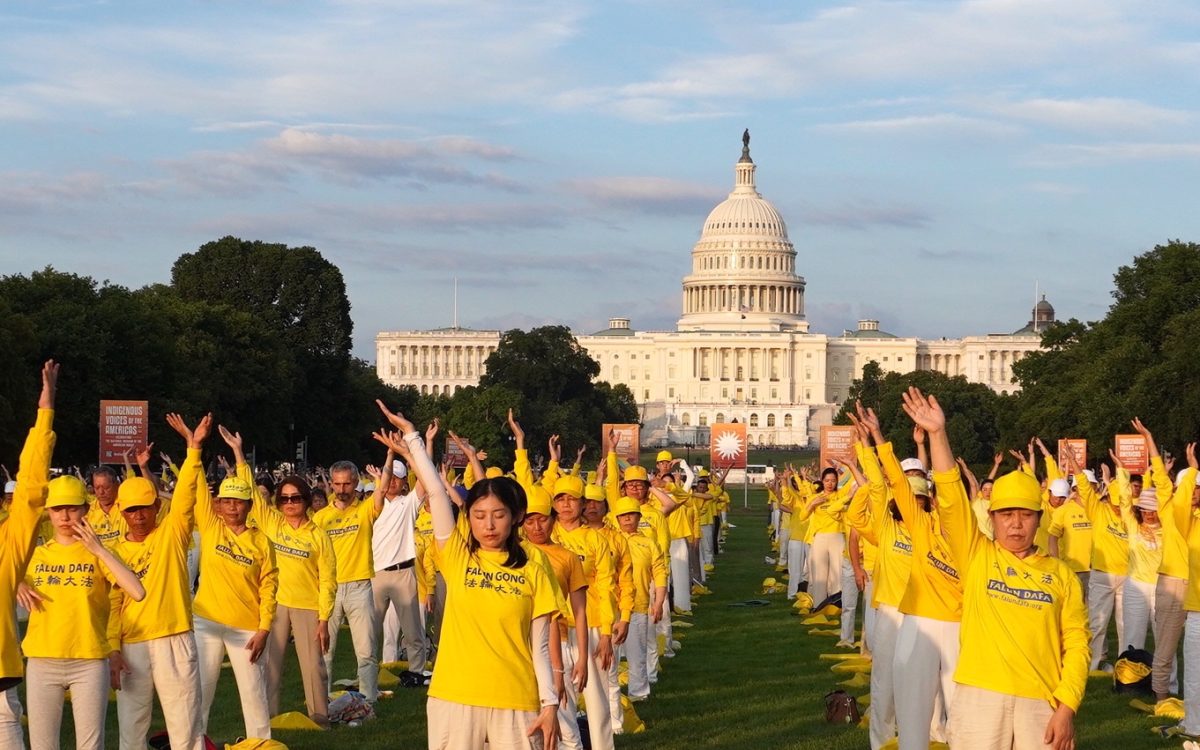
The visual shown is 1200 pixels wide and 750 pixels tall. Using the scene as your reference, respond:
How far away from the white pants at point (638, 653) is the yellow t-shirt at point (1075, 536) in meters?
4.20

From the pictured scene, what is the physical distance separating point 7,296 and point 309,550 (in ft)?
133

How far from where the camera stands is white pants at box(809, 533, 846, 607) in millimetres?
22281

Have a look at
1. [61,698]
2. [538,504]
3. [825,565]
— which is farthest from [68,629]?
[825,565]

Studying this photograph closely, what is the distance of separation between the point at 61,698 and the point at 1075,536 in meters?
10.3

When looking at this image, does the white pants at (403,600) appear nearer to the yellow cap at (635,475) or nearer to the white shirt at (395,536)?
the white shirt at (395,536)

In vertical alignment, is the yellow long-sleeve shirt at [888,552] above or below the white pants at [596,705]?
above

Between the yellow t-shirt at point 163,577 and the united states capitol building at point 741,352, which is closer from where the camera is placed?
the yellow t-shirt at point 163,577

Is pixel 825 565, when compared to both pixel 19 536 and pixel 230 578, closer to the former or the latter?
pixel 230 578

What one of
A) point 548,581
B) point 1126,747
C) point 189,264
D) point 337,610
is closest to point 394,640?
point 337,610

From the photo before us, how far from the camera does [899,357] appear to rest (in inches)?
6954

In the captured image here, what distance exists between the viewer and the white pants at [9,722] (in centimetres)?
863

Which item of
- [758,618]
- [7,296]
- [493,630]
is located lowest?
[758,618]

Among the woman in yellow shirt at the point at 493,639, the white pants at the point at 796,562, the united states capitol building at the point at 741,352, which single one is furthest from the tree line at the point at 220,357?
the united states capitol building at the point at 741,352

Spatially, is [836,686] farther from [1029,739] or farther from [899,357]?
[899,357]
